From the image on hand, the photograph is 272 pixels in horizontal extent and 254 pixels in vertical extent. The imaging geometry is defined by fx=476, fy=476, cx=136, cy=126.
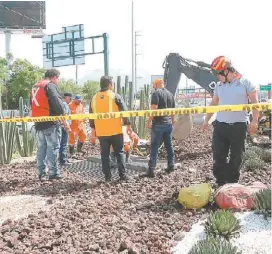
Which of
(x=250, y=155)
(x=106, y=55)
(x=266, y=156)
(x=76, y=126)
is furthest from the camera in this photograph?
(x=106, y=55)

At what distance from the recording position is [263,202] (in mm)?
4477

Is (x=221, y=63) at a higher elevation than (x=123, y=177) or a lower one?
higher

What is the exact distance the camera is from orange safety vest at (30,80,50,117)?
699cm

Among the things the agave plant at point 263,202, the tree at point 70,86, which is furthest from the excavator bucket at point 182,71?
the tree at point 70,86

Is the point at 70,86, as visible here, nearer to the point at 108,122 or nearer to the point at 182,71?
the point at 182,71

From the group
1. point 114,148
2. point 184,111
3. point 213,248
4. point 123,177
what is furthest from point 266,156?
point 213,248

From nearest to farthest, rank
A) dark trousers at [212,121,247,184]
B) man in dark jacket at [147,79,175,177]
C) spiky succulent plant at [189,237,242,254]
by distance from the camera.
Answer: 1. spiky succulent plant at [189,237,242,254]
2. dark trousers at [212,121,247,184]
3. man in dark jacket at [147,79,175,177]

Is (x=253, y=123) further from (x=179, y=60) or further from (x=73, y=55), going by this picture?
(x=73, y=55)

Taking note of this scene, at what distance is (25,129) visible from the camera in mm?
11961

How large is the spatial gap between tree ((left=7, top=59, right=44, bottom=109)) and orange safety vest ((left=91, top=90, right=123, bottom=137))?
44109mm

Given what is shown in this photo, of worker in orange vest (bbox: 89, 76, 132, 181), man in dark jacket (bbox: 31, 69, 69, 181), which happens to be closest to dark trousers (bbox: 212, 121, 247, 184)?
worker in orange vest (bbox: 89, 76, 132, 181)

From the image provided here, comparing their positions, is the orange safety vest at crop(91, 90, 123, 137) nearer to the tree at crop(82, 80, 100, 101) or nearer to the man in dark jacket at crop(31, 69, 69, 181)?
the man in dark jacket at crop(31, 69, 69, 181)

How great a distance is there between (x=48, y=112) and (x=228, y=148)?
2.77m

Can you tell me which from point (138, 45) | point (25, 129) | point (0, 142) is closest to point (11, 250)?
point (0, 142)
